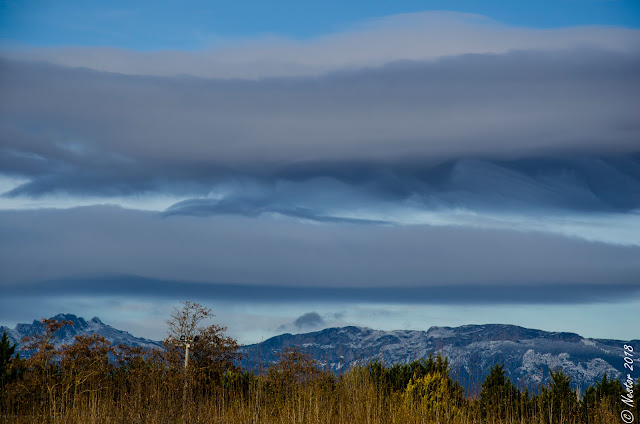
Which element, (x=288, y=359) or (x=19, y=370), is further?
(x=19, y=370)

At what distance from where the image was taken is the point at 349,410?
16.2m

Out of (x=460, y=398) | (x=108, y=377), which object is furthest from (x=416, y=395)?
(x=108, y=377)

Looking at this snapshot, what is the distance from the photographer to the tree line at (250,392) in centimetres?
1700

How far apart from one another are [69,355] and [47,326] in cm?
264

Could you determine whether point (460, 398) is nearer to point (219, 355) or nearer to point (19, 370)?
point (219, 355)

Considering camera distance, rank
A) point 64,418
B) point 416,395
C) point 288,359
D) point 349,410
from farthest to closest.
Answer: point 288,359 → point 416,395 → point 64,418 → point 349,410

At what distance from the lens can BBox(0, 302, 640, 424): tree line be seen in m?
17.0

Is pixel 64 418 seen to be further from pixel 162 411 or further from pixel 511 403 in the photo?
pixel 511 403

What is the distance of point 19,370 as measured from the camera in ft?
95.0

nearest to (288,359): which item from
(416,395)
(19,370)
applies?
(416,395)

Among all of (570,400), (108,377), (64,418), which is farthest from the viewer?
(108,377)

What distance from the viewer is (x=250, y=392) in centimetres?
2039

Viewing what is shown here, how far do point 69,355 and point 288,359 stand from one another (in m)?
9.42
